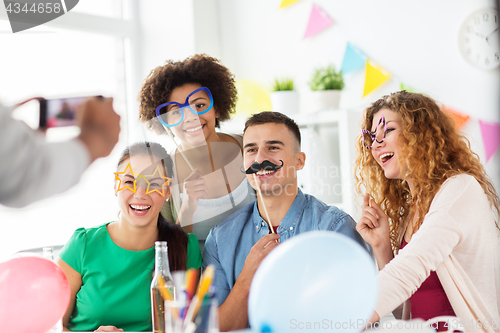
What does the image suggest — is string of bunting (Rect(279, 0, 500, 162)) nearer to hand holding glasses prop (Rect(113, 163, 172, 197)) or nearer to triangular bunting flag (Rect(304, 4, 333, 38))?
triangular bunting flag (Rect(304, 4, 333, 38))

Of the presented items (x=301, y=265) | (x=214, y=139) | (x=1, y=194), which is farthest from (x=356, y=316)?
(x=1, y=194)

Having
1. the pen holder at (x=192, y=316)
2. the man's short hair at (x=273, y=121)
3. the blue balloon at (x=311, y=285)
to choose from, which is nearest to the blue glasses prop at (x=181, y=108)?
the man's short hair at (x=273, y=121)

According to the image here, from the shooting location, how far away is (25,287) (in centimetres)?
95

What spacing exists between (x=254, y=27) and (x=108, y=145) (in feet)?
4.25

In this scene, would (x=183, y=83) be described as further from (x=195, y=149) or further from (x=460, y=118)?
(x=460, y=118)

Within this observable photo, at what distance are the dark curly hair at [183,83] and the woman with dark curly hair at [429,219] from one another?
2.48 feet

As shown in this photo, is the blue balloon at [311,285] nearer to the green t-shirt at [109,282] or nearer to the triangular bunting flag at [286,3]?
the green t-shirt at [109,282]

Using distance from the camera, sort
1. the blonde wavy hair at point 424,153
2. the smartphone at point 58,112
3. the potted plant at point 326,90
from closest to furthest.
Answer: the blonde wavy hair at point 424,153, the smartphone at point 58,112, the potted plant at point 326,90

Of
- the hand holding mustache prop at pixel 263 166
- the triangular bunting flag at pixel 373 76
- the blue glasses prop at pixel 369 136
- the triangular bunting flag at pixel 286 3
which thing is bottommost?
the hand holding mustache prop at pixel 263 166

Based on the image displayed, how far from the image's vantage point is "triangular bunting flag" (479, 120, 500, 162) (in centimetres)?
232

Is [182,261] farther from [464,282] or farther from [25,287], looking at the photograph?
[464,282]

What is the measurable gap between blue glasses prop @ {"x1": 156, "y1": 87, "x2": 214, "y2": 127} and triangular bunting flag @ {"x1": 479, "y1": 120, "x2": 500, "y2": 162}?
1472mm

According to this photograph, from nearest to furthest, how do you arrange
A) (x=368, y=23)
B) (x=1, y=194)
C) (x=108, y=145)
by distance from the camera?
(x=1, y=194) < (x=368, y=23) < (x=108, y=145)

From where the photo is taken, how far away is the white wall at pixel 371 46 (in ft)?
7.83
